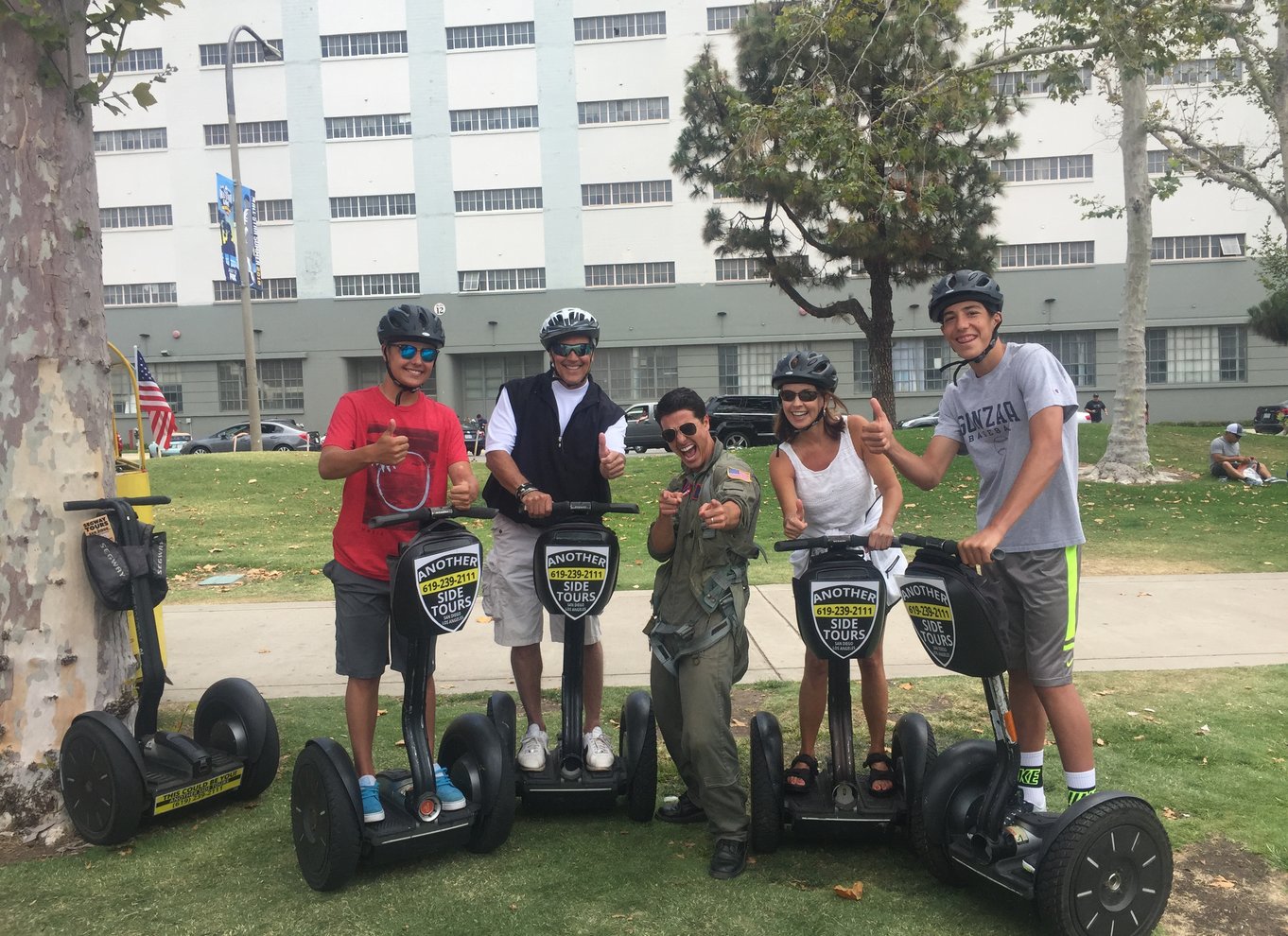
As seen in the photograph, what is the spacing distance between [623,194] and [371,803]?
1306 inches

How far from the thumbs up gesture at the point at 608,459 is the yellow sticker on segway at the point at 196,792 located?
75.2 inches

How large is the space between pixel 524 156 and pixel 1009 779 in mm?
34136

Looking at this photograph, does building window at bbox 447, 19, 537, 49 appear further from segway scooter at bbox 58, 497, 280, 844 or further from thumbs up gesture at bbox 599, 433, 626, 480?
segway scooter at bbox 58, 497, 280, 844

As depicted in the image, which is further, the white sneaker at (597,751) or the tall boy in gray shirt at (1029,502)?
the white sneaker at (597,751)

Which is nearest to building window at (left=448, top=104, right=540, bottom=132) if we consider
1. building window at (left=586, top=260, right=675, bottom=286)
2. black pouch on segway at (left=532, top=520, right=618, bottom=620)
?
building window at (left=586, top=260, right=675, bottom=286)

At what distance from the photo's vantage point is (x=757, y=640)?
6656 mm

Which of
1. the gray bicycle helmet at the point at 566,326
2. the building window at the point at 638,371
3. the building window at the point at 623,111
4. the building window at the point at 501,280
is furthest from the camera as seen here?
the building window at the point at 638,371

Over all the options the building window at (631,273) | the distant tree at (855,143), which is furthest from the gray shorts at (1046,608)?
the building window at (631,273)

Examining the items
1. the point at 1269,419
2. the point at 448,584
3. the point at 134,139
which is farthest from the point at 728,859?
the point at 134,139

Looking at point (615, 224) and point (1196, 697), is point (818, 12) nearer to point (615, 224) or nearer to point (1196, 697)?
point (1196, 697)

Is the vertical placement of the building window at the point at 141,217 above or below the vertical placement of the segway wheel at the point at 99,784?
above

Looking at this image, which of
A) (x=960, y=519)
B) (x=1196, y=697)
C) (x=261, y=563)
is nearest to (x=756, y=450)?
(x=960, y=519)

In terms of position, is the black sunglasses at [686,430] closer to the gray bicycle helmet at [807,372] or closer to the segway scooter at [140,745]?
the gray bicycle helmet at [807,372]

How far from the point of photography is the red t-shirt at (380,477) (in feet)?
11.9
